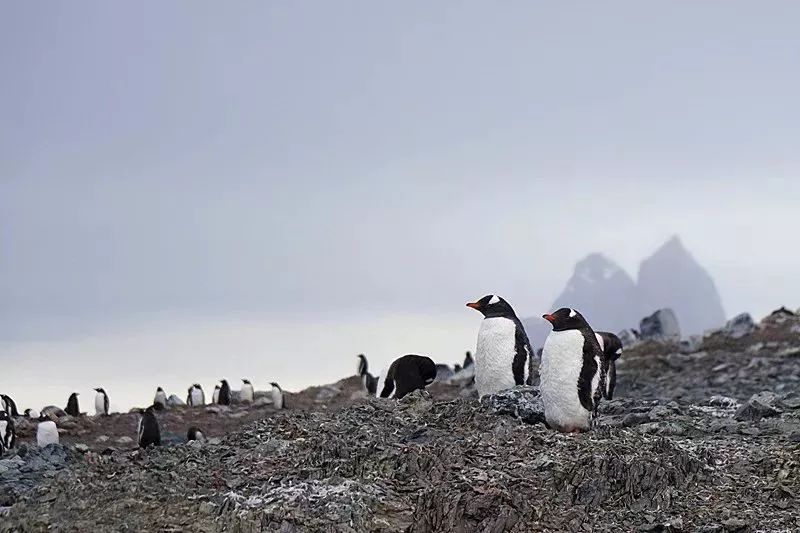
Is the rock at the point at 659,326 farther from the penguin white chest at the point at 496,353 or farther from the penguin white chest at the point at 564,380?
the penguin white chest at the point at 564,380

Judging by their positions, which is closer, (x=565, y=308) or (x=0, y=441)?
(x=565, y=308)

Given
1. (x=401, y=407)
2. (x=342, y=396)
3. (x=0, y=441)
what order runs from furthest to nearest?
(x=342, y=396) < (x=0, y=441) < (x=401, y=407)

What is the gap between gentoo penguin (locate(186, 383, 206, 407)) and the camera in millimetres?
31672

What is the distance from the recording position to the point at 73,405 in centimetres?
2852

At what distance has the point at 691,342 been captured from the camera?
32.9m

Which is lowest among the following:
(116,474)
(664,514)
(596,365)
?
(664,514)

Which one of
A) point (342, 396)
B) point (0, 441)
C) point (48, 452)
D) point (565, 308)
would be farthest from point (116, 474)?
point (342, 396)

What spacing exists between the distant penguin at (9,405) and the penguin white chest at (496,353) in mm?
14613

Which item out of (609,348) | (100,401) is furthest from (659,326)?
(609,348)

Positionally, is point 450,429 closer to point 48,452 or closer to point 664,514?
point 664,514

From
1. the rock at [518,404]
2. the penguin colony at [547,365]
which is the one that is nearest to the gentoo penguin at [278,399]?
the penguin colony at [547,365]

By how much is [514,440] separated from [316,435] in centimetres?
227

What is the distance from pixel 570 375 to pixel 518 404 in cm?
106

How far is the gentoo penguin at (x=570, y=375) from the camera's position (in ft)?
38.5
